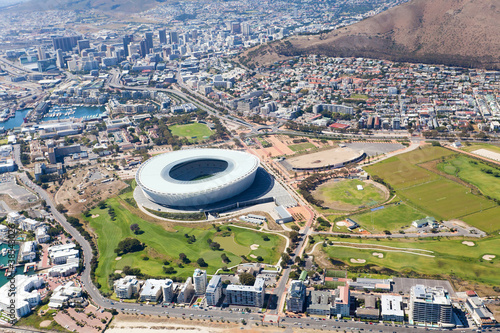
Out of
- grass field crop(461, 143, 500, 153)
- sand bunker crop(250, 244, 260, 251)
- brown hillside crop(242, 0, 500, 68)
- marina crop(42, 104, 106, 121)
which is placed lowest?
marina crop(42, 104, 106, 121)

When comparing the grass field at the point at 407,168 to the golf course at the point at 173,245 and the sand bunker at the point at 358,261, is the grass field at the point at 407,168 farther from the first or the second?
the golf course at the point at 173,245

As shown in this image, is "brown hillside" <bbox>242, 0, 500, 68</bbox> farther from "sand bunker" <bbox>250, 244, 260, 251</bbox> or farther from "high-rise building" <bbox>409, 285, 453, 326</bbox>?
"high-rise building" <bbox>409, 285, 453, 326</bbox>

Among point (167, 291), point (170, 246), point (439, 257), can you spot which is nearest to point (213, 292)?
point (167, 291)

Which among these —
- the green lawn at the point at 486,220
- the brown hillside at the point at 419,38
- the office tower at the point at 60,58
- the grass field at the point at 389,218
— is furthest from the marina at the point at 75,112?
the green lawn at the point at 486,220

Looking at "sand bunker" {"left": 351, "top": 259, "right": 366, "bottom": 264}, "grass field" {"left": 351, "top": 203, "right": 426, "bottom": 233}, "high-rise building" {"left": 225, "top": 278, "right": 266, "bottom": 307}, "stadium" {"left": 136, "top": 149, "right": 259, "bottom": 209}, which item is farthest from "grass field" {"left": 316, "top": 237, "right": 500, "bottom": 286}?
"stadium" {"left": 136, "top": 149, "right": 259, "bottom": 209}

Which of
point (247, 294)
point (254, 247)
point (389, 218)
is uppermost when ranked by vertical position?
point (247, 294)

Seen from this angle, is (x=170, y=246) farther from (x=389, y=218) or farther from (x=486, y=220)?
(x=486, y=220)
